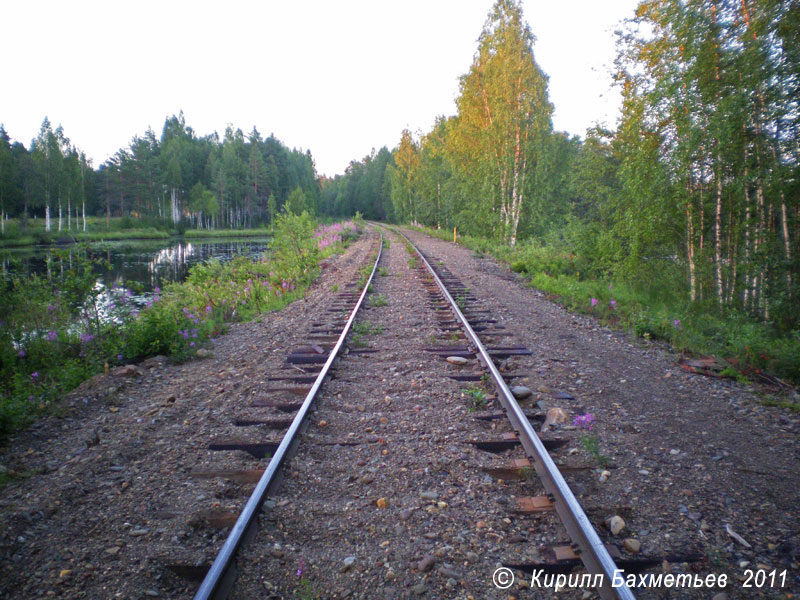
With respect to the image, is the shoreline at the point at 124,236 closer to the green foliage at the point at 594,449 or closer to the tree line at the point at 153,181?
the tree line at the point at 153,181

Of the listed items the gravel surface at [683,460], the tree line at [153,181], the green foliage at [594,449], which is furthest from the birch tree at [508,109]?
the tree line at [153,181]

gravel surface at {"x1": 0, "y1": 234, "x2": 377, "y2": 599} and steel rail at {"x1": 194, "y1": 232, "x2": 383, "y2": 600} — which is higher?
steel rail at {"x1": 194, "y1": 232, "x2": 383, "y2": 600}

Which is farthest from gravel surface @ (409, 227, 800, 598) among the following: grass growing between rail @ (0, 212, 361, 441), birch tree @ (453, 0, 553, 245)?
birch tree @ (453, 0, 553, 245)

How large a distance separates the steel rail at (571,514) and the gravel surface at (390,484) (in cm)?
11

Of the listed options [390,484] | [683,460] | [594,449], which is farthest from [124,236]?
[683,460]

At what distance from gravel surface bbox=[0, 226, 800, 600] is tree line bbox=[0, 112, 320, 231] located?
49.8m

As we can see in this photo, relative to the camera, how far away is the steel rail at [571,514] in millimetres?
2135

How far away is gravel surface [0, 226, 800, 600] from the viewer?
7.82ft

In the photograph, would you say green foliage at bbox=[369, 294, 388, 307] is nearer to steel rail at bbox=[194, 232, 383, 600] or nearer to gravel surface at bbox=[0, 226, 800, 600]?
gravel surface at bbox=[0, 226, 800, 600]

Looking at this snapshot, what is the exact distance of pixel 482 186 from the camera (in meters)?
23.8

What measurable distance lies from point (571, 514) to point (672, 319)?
5.89m

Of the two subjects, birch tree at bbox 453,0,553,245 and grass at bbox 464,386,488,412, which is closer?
grass at bbox 464,386,488,412

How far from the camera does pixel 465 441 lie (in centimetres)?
365

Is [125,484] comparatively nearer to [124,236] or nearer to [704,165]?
[704,165]
